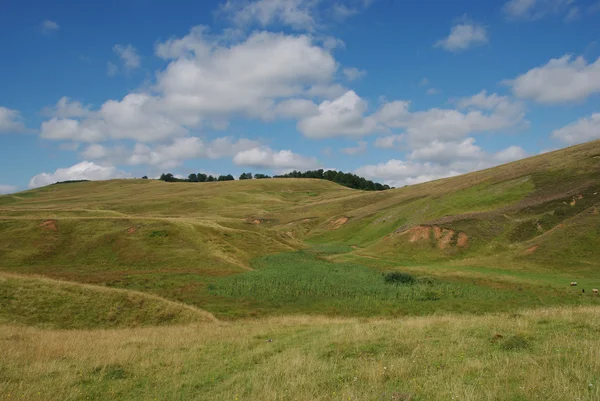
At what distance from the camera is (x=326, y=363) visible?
41.4ft

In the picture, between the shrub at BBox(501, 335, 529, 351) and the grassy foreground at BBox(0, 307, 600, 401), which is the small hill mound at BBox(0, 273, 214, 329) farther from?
the shrub at BBox(501, 335, 529, 351)

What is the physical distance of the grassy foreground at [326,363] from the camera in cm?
933

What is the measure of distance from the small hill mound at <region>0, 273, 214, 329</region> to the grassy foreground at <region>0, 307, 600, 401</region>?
4.30 metres

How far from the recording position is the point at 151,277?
1559 inches

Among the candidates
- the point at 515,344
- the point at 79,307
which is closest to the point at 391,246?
the point at 79,307

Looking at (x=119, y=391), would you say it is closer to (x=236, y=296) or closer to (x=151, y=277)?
(x=236, y=296)

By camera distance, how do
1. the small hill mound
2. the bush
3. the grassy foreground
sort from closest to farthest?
the grassy foreground, the small hill mound, the bush

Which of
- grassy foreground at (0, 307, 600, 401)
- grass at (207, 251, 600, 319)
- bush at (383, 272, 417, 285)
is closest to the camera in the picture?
grassy foreground at (0, 307, 600, 401)

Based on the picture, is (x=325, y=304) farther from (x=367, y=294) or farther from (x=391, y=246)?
(x=391, y=246)

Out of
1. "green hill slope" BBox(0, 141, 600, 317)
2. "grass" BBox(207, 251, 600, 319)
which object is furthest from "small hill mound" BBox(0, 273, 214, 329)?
"green hill slope" BBox(0, 141, 600, 317)

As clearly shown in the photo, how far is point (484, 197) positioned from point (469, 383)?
74206 millimetres

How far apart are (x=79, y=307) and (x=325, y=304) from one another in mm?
17761

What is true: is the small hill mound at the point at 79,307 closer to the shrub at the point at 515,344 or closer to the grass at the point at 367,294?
the grass at the point at 367,294

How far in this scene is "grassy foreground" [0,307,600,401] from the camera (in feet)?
30.6
